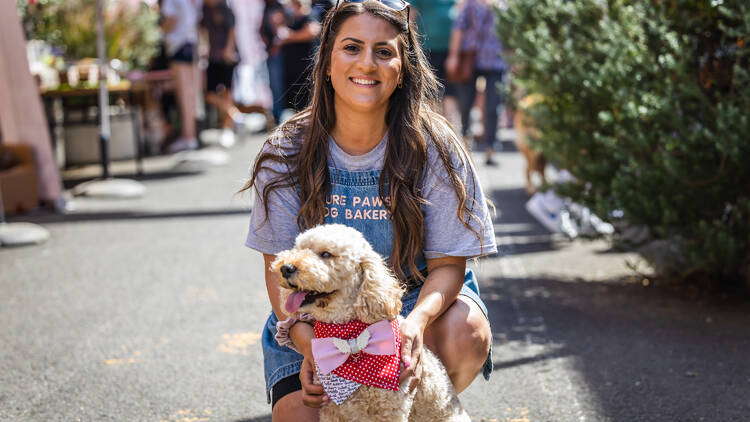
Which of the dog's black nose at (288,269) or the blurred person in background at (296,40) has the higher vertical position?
the blurred person in background at (296,40)

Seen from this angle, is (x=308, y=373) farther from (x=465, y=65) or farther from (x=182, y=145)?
(x=182, y=145)

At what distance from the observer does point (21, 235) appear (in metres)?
6.32

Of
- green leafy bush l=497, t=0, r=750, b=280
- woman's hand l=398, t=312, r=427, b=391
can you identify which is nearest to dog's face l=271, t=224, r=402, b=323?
woman's hand l=398, t=312, r=427, b=391

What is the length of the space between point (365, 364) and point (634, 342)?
7.46ft

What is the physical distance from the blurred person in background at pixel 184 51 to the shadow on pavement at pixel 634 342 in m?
7.30

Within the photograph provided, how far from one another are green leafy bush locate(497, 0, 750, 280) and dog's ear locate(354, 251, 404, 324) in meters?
2.42

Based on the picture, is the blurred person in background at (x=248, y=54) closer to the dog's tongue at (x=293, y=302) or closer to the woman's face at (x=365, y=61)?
the woman's face at (x=365, y=61)

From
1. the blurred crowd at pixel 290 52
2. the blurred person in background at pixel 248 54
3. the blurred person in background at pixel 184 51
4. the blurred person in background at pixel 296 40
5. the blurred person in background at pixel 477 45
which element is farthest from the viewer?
the blurred person in background at pixel 248 54

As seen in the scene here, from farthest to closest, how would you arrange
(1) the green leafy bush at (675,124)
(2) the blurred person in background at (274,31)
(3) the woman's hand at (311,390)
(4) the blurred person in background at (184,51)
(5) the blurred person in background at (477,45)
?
(4) the blurred person in background at (184,51) < (2) the blurred person in background at (274,31) < (5) the blurred person in background at (477,45) < (1) the green leafy bush at (675,124) < (3) the woman's hand at (311,390)

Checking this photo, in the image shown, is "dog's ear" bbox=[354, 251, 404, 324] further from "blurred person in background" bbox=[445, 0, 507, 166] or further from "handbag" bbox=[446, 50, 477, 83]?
"handbag" bbox=[446, 50, 477, 83]

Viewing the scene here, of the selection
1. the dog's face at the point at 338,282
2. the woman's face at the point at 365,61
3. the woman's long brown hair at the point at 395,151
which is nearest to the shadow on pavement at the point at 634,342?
the woman's long brown hair at the point at 395,151

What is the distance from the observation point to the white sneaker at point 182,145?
38.1 ft

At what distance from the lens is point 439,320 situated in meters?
2.63

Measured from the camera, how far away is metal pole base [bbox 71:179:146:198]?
832 centimetres
